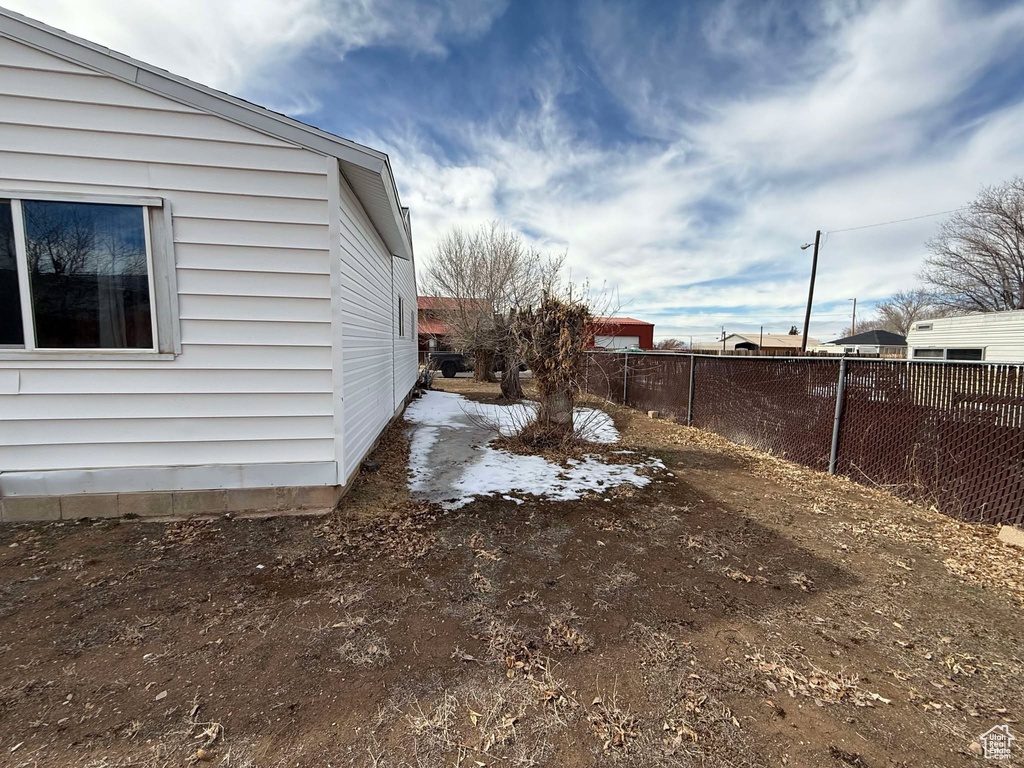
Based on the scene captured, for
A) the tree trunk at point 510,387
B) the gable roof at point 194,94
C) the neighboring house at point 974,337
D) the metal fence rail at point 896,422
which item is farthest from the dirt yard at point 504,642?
the neighboring house at point 974,337

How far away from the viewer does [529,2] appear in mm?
6500

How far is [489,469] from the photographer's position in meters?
4.99

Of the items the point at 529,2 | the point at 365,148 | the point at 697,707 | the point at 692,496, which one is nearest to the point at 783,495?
the point at 692,496

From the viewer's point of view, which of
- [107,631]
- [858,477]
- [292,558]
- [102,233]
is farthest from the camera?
[858,477]

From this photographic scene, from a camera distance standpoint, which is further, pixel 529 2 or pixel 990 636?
pixel 529 2

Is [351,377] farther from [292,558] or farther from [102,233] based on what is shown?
[102,233]

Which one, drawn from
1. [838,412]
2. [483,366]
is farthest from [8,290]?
[483,366]

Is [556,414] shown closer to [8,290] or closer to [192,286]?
[192,286]

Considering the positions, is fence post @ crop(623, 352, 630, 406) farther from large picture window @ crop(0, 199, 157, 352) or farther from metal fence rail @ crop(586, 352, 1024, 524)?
large picture window @ crop(0, 199, 157, 352)

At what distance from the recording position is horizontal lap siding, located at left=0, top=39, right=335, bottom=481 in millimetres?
2939

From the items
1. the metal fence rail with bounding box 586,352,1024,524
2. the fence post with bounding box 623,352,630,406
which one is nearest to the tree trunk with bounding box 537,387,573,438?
the metal fence rail with bounding box 586,352,1024,524

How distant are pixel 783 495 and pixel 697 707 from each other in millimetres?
3311

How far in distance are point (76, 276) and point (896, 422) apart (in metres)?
7.16

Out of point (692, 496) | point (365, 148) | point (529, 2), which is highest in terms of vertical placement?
point (529, 2)
